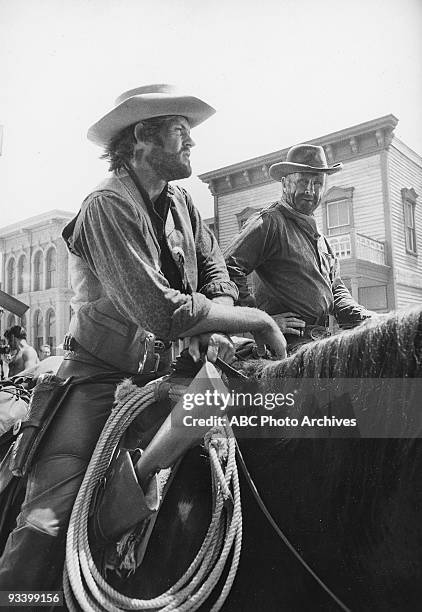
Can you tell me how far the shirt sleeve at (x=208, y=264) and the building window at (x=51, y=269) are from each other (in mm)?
540

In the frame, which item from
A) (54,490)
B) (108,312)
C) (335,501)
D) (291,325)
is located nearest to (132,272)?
(108,312)

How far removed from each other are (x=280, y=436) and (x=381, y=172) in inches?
62.7

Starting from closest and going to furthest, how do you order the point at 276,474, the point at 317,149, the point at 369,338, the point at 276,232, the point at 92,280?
the point at 369,338, the point at 276,474, the point at 92,280, the point at 317,149, the point at 276,232

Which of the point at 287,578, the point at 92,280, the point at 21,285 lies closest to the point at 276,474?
the point at 287,578

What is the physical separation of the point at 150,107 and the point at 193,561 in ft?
2.98

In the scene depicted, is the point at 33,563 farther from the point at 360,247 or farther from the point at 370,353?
the point at 360,247

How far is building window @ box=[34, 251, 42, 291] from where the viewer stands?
1.77m

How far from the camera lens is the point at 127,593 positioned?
1.03 m

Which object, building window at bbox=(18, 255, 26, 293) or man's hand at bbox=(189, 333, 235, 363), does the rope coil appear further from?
building window at bbox=(18, 255, 26, 293)

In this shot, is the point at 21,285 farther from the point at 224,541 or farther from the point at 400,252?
the point at 400,252

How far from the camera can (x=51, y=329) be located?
190 cm

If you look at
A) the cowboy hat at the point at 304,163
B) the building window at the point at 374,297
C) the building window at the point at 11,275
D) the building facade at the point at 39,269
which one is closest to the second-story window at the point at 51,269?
the building facade at the point at 39,269

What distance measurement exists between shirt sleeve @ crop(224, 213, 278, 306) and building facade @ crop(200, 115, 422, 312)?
0.33 ft

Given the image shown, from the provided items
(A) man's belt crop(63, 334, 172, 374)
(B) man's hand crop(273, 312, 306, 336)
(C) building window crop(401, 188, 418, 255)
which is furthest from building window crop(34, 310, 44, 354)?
(C) building window crop(401, 188, 418, 255)
